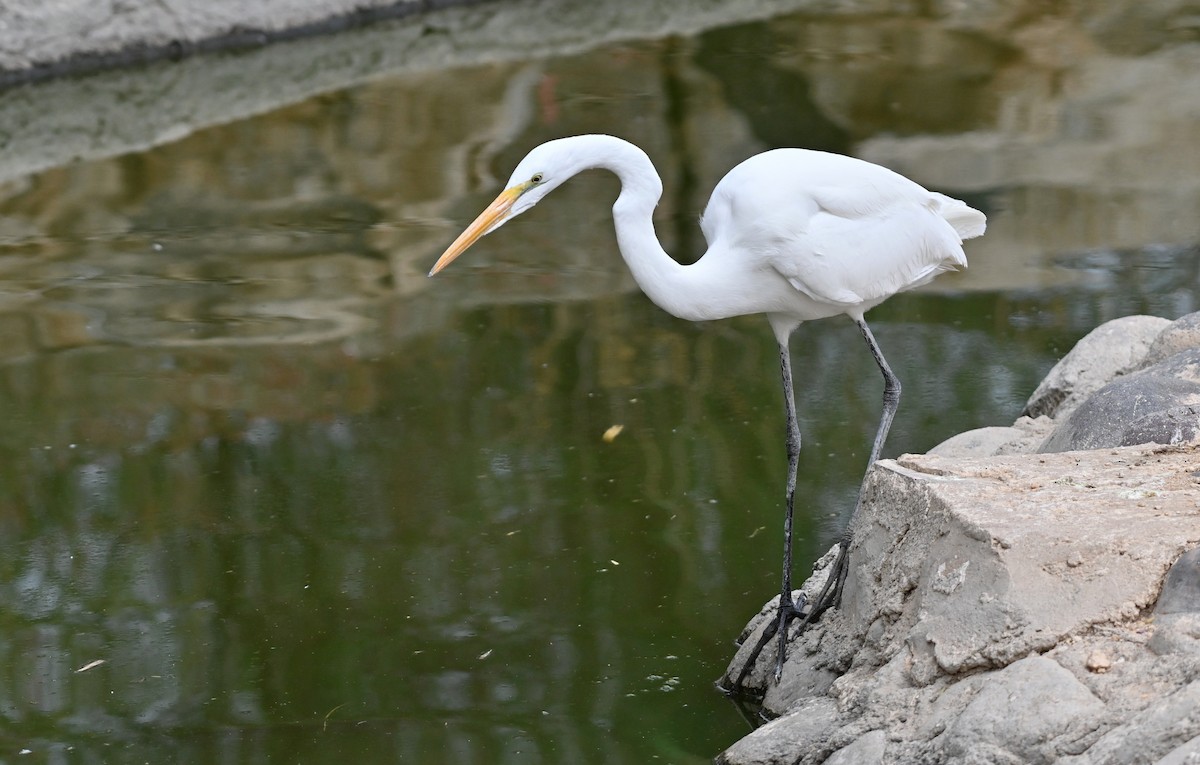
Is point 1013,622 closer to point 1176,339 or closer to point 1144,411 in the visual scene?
point 1144,411

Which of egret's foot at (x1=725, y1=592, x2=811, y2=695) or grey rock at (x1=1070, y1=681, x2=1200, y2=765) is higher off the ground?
grey rock at (x1=1070, y1=681, x2=1200, y2=765)

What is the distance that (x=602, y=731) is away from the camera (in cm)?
374

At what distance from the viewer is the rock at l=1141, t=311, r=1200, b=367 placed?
4105 mm

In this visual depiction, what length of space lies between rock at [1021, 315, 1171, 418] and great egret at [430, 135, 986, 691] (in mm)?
905

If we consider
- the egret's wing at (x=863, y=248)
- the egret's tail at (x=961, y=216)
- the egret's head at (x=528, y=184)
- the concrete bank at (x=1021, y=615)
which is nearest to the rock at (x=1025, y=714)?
the concrete bank at (x=1021, y=615)

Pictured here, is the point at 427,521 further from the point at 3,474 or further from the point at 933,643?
the point at 933,643

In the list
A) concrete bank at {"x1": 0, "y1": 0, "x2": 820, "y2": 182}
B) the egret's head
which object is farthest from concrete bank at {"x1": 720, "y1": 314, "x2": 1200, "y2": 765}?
concrete bank at {"x1": 0, "y1": 0, "x2": 820, "y2": 182}

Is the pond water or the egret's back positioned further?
the pond water

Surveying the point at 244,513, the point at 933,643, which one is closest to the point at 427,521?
the point at 244,513

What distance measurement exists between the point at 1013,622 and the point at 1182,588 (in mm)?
312

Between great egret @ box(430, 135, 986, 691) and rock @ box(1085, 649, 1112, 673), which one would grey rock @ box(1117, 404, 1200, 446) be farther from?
rock @ box(1085, 649, 1112, 673)

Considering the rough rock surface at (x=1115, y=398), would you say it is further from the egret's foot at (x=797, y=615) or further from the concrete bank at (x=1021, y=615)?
the egret's foot at (x=797, y=615)

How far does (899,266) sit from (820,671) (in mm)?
1085

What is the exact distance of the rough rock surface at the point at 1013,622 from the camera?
263 centimetres
